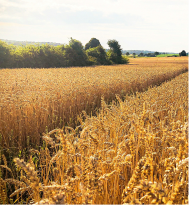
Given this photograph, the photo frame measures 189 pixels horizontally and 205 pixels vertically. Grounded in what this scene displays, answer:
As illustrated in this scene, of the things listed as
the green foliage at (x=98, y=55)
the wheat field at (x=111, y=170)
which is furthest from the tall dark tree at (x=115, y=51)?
the wheat field at (x=111, y=170)

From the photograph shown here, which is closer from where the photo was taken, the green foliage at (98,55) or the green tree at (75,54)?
the green tree at (75,54)

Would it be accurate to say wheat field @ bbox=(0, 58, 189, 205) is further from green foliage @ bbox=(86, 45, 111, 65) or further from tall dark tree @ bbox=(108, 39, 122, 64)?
tall dark tree @ bbox=(108, 39, 122, 64)

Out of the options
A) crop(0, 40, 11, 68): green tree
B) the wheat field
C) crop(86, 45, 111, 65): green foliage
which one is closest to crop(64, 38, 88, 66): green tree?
crop(86, 45, 111, 65): green foliage

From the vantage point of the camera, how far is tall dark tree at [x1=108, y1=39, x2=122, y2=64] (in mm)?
41344

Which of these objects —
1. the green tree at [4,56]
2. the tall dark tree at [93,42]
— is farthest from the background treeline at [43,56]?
the tall dark tree at [93,42]

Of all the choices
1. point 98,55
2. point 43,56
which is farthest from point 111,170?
point 98,55

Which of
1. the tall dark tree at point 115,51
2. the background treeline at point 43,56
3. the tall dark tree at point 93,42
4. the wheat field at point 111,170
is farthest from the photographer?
the tall dark tree at point 93,42

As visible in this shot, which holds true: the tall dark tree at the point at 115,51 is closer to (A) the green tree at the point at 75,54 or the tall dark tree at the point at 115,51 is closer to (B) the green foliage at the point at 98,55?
(B) the green foliage at the point at 98,55

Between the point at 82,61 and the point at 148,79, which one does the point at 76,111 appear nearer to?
the point at 148,79

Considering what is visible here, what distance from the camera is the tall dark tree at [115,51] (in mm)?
41344

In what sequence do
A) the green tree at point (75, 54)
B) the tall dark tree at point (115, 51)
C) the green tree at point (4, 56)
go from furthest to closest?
the tall dark tree at point (115, 51), the green tree at point (75, 54), the green tree at point (4, 56)

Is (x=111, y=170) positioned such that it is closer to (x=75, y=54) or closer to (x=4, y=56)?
(x=4, y=56)

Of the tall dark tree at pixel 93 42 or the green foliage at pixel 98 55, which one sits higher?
the tall dark tree at pixel 93 42

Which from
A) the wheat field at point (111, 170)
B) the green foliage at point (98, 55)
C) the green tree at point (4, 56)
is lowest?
the wheat field at point (111, 170)
